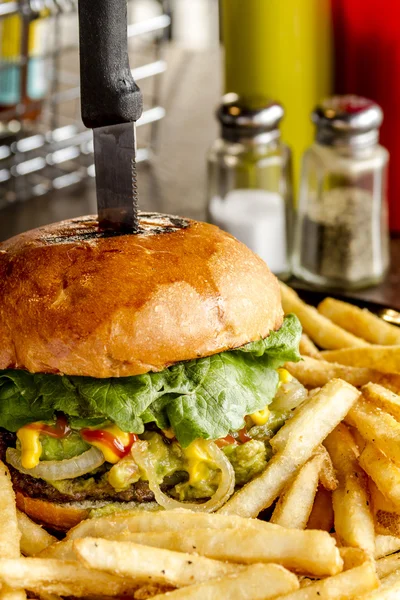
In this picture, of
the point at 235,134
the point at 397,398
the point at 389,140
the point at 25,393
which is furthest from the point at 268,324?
the point at 389,140

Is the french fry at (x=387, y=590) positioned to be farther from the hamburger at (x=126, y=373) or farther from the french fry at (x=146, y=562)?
the hamburger at (x=126, y=373)

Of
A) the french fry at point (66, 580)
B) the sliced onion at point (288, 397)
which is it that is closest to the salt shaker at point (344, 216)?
the sliced onion at point (288, 397)

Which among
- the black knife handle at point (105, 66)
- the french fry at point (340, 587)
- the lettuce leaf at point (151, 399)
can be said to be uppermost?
the black knife handle at point (105, 66)

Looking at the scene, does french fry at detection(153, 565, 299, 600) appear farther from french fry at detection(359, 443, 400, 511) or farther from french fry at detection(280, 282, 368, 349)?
french fry at detection(280, 282, 368, 349)

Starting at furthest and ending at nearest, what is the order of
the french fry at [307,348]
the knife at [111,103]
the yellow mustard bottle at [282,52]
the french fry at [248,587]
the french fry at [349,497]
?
the yellow mustard bottle at [282,52] → the french fry at [307,348] → the knife at [111,103] → the french fry at [349,497] → the french fry at [248,587]

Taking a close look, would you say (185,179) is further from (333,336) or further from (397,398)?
(397,398)

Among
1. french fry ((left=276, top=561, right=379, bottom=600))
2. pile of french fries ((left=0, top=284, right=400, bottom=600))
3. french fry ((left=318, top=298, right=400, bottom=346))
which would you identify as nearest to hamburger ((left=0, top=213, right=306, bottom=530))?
pile of french fries ((left=0, top=284, right=400, bottom=600))
